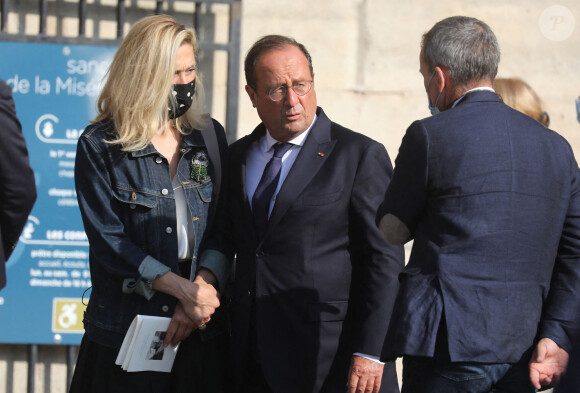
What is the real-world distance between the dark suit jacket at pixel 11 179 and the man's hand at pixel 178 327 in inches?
26.5

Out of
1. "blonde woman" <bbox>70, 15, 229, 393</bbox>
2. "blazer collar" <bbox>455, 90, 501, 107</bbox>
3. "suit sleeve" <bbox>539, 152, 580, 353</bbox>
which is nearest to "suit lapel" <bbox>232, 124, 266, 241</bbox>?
"blonde woman" <bbox>70, 15, 229, 393</bbox>

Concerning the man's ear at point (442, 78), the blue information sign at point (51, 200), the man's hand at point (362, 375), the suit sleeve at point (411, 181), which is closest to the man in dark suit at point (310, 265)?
the man's hand at point (362, 375)

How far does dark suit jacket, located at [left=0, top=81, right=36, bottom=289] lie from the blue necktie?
2.88ft

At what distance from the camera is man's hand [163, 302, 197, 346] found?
3.05 m

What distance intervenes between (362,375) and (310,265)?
0.43 metres

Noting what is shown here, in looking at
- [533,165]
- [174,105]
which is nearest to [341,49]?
[174,105]

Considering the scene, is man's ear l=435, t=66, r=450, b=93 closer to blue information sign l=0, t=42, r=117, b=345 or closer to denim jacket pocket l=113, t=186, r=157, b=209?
denim jacket pocket l=113, t=186, r=157, b=209

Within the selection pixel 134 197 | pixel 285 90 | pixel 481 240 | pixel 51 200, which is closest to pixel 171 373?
pixel 134 197

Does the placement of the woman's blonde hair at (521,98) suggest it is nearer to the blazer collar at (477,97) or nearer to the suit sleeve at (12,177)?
the blazer collar at (477,97)

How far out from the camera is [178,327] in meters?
3.05

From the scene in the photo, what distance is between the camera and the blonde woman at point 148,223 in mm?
3043

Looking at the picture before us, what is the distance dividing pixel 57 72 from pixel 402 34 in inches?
79.3

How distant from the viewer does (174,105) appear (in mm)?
3172

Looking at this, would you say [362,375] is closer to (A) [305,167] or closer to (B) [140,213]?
(A) [305,167]
